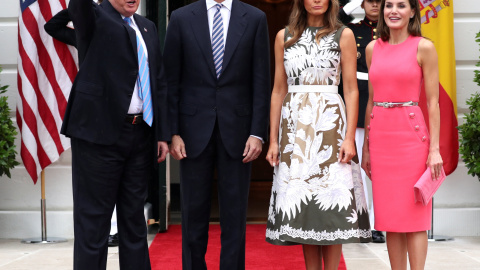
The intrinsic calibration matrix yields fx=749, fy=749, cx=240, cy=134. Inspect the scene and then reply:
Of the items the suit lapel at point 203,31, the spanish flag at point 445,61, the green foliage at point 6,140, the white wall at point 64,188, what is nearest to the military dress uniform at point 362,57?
the spanish flag at point 445,61

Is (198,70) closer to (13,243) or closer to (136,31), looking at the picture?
(136,31)

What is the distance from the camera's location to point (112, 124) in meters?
4.01

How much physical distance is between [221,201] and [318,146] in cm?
68

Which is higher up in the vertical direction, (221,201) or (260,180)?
(221,201)

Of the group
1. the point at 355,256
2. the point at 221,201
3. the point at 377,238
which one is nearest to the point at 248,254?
the point at 355,256

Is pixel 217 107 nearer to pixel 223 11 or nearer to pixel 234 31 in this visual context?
pixel 234 31

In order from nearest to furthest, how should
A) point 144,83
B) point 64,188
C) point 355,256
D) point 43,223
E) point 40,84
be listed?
point 144,83 < point 355,256 < point 40,84 < point 43,223 < point 64,188

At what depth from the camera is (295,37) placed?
4250 mm

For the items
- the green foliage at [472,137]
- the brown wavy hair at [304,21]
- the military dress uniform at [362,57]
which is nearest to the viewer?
the brown wavy hair at [304,21]

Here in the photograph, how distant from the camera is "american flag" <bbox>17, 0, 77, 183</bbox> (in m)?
6.62

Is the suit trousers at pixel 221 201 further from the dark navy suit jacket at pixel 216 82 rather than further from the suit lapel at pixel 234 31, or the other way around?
the suit lapel at pixel 234 31

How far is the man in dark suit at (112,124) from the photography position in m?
3.97

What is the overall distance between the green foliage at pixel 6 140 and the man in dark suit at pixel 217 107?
2.75 m

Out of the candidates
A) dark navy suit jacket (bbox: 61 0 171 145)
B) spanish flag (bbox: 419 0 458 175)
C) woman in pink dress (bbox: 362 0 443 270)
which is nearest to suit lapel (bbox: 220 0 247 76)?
dark navy suit jacket (bbox: 61 0 171 145)
